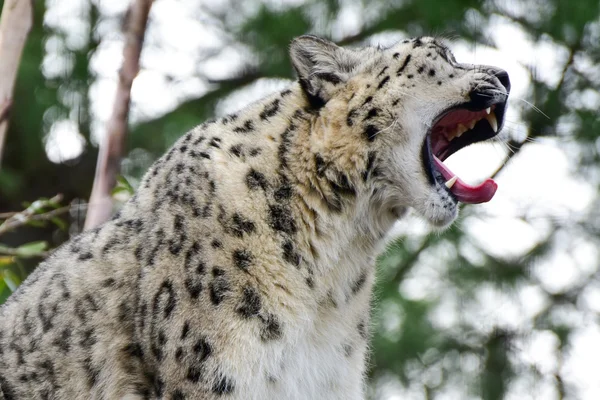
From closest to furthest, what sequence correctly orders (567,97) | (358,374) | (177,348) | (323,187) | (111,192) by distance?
(177,348), (323,187), (358,374), (111,192), (567,97)

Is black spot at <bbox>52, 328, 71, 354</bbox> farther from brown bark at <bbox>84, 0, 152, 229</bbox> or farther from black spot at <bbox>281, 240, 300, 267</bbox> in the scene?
brown bark at <bbox>84, 0, 152, 229</bbox>

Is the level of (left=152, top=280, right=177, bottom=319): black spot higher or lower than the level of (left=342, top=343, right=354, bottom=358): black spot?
higher

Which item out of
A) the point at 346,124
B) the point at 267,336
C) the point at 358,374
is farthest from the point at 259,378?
the point at 346,124

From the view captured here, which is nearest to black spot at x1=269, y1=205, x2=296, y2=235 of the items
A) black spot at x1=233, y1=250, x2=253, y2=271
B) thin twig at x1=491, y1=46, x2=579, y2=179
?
black spot at x1=233, y1=250, x2=253, y2=271

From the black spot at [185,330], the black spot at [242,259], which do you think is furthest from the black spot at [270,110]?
the black spot at [185,330]

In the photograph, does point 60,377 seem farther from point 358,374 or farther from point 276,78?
point 276,78

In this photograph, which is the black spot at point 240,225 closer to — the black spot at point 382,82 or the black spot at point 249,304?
the black spot at point 249,304

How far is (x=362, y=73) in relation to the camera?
453 cm

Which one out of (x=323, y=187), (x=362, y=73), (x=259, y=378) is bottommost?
(x=259, y=378)

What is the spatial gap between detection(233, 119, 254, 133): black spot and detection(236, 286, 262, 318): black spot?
78 cm

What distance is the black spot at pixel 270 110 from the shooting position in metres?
4.49

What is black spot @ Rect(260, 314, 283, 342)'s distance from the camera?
411cm

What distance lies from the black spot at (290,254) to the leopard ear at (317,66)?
26.8 inches

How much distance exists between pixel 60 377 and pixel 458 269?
4712mm
